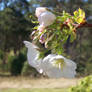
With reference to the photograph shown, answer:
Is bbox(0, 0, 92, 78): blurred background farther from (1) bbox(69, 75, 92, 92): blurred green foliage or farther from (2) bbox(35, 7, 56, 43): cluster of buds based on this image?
(2) bbox(35, 7, 56, 43): cluster of buds

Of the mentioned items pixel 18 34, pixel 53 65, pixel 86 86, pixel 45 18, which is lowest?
pixel 18 34

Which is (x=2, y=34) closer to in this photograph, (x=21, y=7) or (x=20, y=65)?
(x=21, y=7)

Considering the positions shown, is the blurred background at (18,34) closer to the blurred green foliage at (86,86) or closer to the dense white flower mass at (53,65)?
the blurred green foliage at (86,86)

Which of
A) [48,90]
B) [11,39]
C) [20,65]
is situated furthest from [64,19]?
[11,39]

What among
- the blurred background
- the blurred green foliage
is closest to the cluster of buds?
the blurred green foliage

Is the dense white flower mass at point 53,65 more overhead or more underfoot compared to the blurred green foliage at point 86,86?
more overhead

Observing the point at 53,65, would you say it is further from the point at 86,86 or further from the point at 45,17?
the point at 86,86

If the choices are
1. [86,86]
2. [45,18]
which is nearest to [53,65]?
[45,18]

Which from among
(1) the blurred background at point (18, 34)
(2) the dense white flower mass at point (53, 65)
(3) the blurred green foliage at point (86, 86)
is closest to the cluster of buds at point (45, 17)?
(2) the dense white flower mass at point (53, 65)
